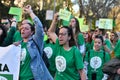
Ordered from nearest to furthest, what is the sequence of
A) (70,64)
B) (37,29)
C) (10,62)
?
(37,29)
(10,62)
(70,64)

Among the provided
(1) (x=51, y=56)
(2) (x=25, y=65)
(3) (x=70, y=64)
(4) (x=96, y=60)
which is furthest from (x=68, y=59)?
(4) (x=96, y=60)

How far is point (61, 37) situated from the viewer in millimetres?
7574

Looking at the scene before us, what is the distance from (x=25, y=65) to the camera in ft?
23.4

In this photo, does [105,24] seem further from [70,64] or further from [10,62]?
[10,62]

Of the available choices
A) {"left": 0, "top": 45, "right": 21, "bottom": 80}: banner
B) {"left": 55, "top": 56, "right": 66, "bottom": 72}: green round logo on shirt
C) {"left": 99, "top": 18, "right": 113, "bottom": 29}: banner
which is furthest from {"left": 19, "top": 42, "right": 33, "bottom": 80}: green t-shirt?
{"left": 99, "top": 18, "right": 113, "bottom": 29}: banner

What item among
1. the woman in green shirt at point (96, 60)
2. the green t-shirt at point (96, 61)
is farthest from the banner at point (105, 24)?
the green t-shirt at point (96, 61)

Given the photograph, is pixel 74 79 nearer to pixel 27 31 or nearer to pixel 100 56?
pixel 27 31

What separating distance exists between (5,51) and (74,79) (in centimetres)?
124

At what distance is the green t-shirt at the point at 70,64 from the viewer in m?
7.46

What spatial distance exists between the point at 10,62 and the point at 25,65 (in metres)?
0.34

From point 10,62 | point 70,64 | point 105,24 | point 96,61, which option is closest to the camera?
point 10,62

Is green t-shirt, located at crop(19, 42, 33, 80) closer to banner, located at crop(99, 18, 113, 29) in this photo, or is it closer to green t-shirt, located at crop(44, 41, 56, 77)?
green t-shirt, located at crop(44, 41, 56, 77)

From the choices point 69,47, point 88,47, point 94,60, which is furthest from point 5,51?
point 88,47

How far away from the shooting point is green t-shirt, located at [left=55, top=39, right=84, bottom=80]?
746cm
